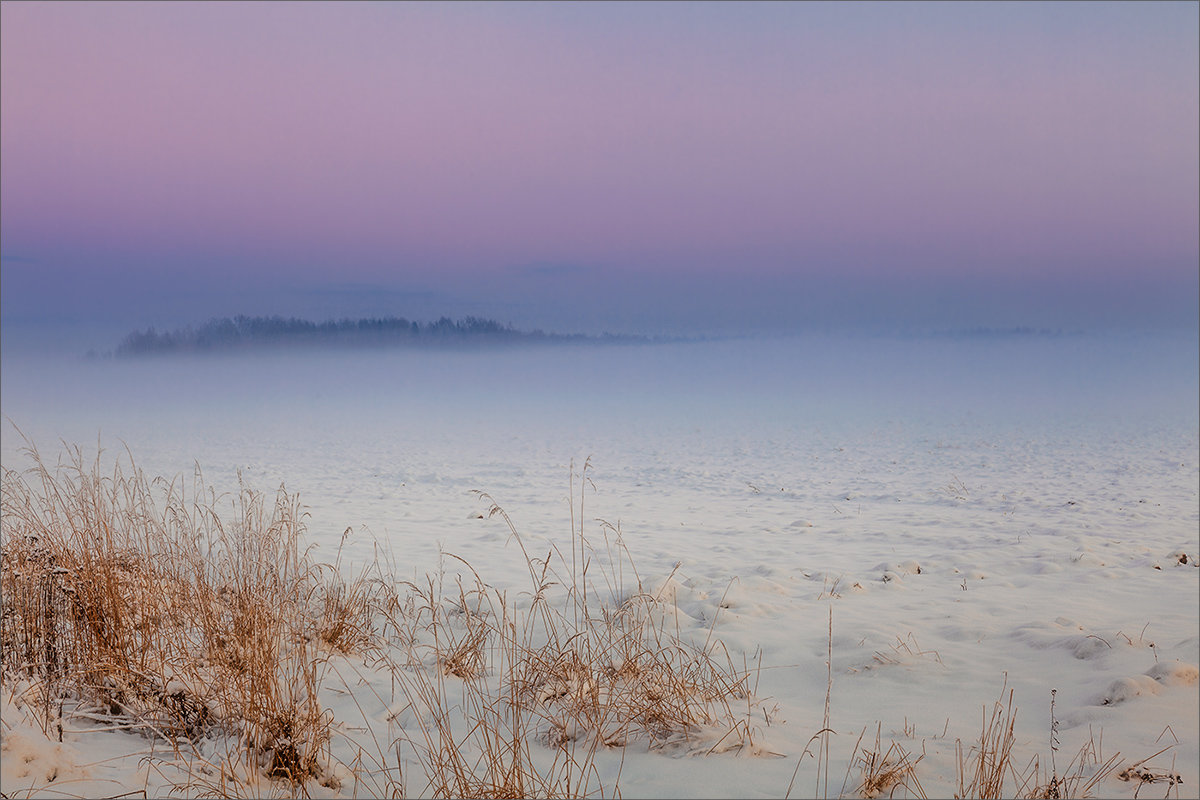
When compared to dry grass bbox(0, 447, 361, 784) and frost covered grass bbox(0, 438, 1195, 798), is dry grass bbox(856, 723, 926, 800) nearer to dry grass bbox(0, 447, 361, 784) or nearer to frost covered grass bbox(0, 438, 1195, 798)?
frost covered grass bbox(0, 438, 1195, 798)

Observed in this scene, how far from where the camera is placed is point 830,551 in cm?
Answer: 864

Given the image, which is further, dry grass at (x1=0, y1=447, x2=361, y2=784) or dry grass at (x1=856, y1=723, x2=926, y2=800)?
dry grass at (x1=0, y1=447, x2=361, y2=784)

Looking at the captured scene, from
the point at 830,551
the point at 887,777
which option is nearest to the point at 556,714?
the point at 887,777

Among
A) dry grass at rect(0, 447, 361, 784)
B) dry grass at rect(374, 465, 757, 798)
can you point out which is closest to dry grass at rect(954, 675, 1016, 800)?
dry grass at rect(374, 465, 757, 798)

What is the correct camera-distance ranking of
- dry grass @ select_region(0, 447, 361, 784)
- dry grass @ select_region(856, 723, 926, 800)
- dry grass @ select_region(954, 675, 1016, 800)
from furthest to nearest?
dry grass @ select_region(0, 447, 361, 784) < dry grass @ select_region(856, 723, 926, 800) < dry grass @ select_region(954, 675, 1016, 800)

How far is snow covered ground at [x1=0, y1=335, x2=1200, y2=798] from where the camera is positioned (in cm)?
365

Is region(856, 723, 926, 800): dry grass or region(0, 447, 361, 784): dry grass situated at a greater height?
region(0, 447, 361, 784): dry grass

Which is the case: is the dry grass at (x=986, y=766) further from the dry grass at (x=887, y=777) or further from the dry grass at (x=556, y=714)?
the dry grass at (x=556, y=714)

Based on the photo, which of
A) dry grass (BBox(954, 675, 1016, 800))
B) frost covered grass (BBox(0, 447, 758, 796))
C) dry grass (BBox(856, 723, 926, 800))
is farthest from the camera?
frost covered grass (BBox(0, 447, 758, 796))

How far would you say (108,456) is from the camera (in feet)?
75.3

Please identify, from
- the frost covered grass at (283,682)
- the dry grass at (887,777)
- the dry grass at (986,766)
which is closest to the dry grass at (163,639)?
the frost covered grass at (283,682)

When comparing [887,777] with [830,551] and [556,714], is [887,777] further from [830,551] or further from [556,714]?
[830,551]

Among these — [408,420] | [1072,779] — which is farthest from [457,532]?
[408,420]

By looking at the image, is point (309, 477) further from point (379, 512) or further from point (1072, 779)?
point (1072, 779)
